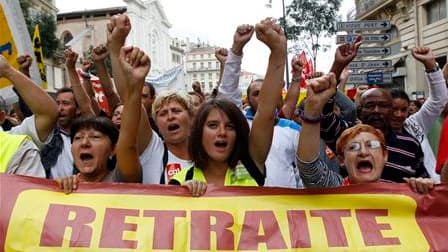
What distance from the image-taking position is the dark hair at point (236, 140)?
10.5 ft

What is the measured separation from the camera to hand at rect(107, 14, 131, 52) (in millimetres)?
3119

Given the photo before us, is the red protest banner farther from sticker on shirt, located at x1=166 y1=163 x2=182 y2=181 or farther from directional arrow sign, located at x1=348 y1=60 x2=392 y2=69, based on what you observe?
directional arrow sign, located at x1=348 y1=60 x2=392 y2=69

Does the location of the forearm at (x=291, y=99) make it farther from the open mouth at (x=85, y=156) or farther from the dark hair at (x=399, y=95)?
the open mouth at (x=85, y=156)

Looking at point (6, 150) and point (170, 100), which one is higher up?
point (170, 100)

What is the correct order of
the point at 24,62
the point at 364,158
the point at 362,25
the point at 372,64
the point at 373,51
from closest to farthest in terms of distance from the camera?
the point at 364,158, the point at 24,62, the point at 362,25, the point at 373,51, the point at 372,64

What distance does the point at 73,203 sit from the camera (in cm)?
306

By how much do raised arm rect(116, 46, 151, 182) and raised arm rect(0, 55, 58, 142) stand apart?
68 cm

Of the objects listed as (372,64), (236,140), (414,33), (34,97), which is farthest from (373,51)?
(414,33)

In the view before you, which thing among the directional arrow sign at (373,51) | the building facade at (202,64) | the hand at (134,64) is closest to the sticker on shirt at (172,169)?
the hand at (134,64)

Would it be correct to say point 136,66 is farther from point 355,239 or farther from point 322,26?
point 322,26

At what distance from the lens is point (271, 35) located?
3.16m

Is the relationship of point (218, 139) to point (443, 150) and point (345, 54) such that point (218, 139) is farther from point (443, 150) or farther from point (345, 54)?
point (443, 150)

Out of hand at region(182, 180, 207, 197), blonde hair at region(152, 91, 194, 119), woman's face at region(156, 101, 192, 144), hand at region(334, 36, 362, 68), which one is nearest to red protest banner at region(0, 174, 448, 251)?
hand at region(182, 180, 207, 197)

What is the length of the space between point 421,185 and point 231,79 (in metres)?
1.42
